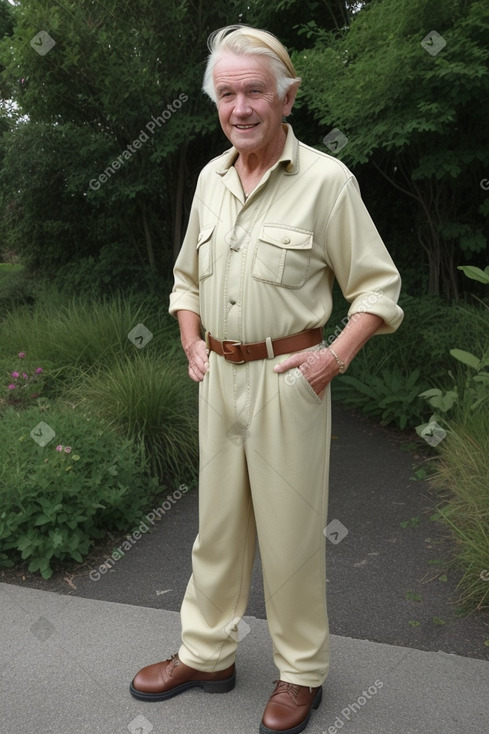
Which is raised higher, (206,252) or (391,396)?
(206,252)

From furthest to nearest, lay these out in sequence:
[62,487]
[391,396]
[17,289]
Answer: [17,289] < [391,396] < [62,487]

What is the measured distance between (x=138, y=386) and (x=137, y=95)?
11.3 ft

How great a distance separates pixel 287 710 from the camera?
247 centimetres

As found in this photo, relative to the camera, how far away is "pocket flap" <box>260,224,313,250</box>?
2.23 metres

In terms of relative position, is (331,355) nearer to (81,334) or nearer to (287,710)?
(287,710)

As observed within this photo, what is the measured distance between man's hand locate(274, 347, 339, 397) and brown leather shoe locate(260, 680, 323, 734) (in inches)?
40.9

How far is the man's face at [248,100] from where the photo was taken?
213 centimetres

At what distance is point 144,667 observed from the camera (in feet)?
9.15

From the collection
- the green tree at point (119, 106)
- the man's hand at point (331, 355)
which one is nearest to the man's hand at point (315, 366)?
the man's hand at point (331, 355)

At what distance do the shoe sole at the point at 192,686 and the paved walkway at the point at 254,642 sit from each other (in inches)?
0.9

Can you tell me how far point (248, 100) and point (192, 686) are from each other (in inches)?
79.4

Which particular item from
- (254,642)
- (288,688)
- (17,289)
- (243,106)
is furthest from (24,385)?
(17,289)

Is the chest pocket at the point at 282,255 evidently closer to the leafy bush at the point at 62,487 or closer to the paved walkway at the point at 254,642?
the paved walkway at the point at 254,642

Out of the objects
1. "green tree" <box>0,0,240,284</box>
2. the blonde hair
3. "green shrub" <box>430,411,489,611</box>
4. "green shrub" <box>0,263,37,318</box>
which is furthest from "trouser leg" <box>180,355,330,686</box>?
"green shrub" <box>0,263,37,318</box>
